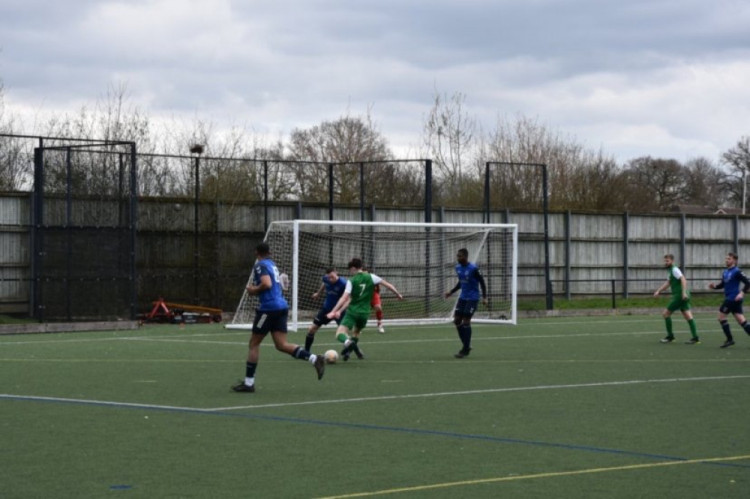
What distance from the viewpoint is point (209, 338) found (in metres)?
27.7

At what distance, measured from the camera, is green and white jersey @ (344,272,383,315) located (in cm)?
2128

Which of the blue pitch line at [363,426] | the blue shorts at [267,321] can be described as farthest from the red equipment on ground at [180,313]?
the blue pitch line at [363,426]

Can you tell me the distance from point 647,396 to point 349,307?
22.6 ft

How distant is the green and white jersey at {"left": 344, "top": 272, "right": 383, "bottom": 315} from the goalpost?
1255cm

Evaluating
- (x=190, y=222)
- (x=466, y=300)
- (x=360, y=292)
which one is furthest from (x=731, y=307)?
(x=190, y=222)

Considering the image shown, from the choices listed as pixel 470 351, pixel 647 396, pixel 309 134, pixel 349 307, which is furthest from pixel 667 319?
pixel 309 134

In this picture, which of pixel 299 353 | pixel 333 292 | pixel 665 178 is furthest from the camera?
pixel 665 178

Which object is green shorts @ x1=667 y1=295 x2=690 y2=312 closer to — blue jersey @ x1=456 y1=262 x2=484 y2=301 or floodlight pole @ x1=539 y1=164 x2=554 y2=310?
blue jersey @ x1=456 y1=262 x2=484 y2=301

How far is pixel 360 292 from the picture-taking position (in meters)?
21.3

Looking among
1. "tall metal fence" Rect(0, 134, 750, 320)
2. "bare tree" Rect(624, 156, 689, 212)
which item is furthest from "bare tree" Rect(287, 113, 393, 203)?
"bare tree" Rect(624, 156, 689, 212)

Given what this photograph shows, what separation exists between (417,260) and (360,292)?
15.5 meters

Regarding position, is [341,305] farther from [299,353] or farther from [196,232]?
[196,232]

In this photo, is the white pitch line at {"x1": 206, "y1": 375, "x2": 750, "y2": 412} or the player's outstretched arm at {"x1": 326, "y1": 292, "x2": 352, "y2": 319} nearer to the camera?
the white pitch line at {"x1": 206, "y1": 375, "x2": 750, "y2": 412}

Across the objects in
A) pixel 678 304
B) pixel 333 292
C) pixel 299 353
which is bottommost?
pixel 299 353
